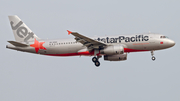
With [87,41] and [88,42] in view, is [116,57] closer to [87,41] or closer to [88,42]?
[88,42]

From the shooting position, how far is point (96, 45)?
48812mm

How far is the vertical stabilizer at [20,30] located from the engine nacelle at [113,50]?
12.8 m

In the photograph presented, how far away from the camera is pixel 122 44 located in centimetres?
4900

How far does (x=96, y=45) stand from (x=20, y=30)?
46.9 feet

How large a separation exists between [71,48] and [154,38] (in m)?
13.3

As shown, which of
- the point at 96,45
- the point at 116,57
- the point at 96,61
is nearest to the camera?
the point at 96,45

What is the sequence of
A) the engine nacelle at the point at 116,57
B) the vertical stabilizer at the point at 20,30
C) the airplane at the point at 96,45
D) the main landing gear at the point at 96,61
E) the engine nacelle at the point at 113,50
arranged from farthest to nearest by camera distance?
the vertical stabilizer at the point at 20,30
the engine nacelle at the point at 116,57
the main landing gear at the point at 96,61
the airplane at the point at 96,45
the engine nacelle at the point at 113,50

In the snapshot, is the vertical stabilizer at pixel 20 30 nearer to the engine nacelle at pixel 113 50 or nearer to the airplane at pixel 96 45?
the airplane at pixel 96 45

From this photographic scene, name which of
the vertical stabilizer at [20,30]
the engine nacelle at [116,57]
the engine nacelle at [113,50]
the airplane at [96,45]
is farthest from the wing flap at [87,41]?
the vertical stabilizer at [20,30]

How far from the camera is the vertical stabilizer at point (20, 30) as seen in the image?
53.3m

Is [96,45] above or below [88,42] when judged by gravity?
below

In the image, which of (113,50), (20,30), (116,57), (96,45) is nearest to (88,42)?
(96,45)

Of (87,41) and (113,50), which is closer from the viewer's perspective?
(113,50)

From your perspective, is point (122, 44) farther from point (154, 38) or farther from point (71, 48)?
point (71, 48)
